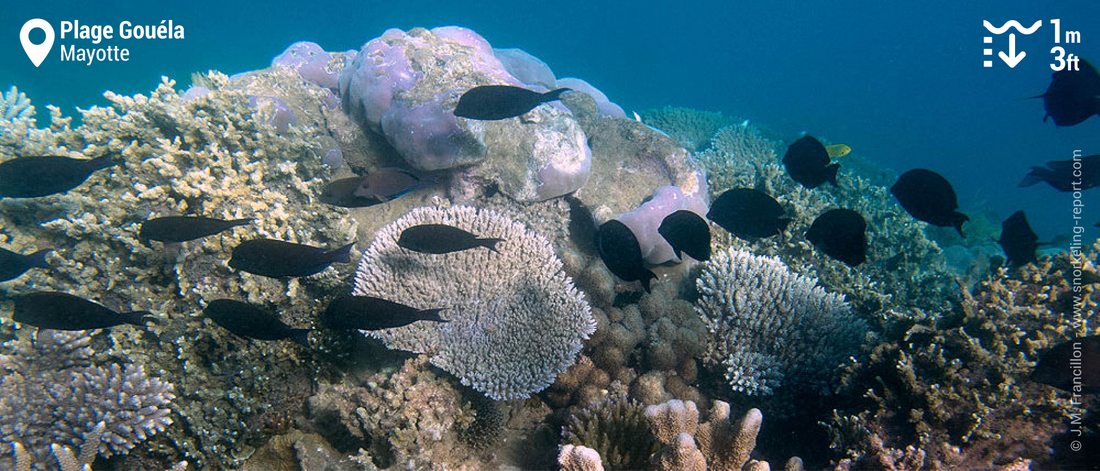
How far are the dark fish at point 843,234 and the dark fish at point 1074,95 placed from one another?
2522 millimetres

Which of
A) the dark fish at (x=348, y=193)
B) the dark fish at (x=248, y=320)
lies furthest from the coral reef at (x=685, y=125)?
the dark fish at (x=248, y=320)

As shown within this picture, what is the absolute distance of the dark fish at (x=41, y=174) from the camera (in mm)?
3207

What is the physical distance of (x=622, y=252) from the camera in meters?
3.41

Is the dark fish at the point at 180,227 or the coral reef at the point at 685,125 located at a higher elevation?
the coral reef at the point at 685,125

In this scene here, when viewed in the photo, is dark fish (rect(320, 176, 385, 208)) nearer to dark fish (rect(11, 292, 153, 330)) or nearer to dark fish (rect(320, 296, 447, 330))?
dark fish (rect(320, 296, 447, 330))

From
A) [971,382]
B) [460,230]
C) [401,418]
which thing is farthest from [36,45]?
[971,382]

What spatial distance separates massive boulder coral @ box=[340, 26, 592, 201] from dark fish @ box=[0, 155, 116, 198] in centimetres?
244

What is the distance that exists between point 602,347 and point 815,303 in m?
2.20

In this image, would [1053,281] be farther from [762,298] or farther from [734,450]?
[734,450]

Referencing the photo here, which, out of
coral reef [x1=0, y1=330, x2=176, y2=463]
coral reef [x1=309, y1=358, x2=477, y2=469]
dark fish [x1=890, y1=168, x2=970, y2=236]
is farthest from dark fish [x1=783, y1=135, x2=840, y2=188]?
coral reef [x1=0, y1=330, x2=176, y2=463]

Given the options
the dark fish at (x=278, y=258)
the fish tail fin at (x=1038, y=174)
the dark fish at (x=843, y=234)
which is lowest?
the dark fish at (x=278, y=258)

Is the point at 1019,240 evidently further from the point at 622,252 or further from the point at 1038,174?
the point at 622,252

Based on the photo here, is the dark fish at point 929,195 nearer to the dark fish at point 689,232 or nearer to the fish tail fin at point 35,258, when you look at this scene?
the dark fish at point 689,232

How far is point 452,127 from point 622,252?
94.4 inches
